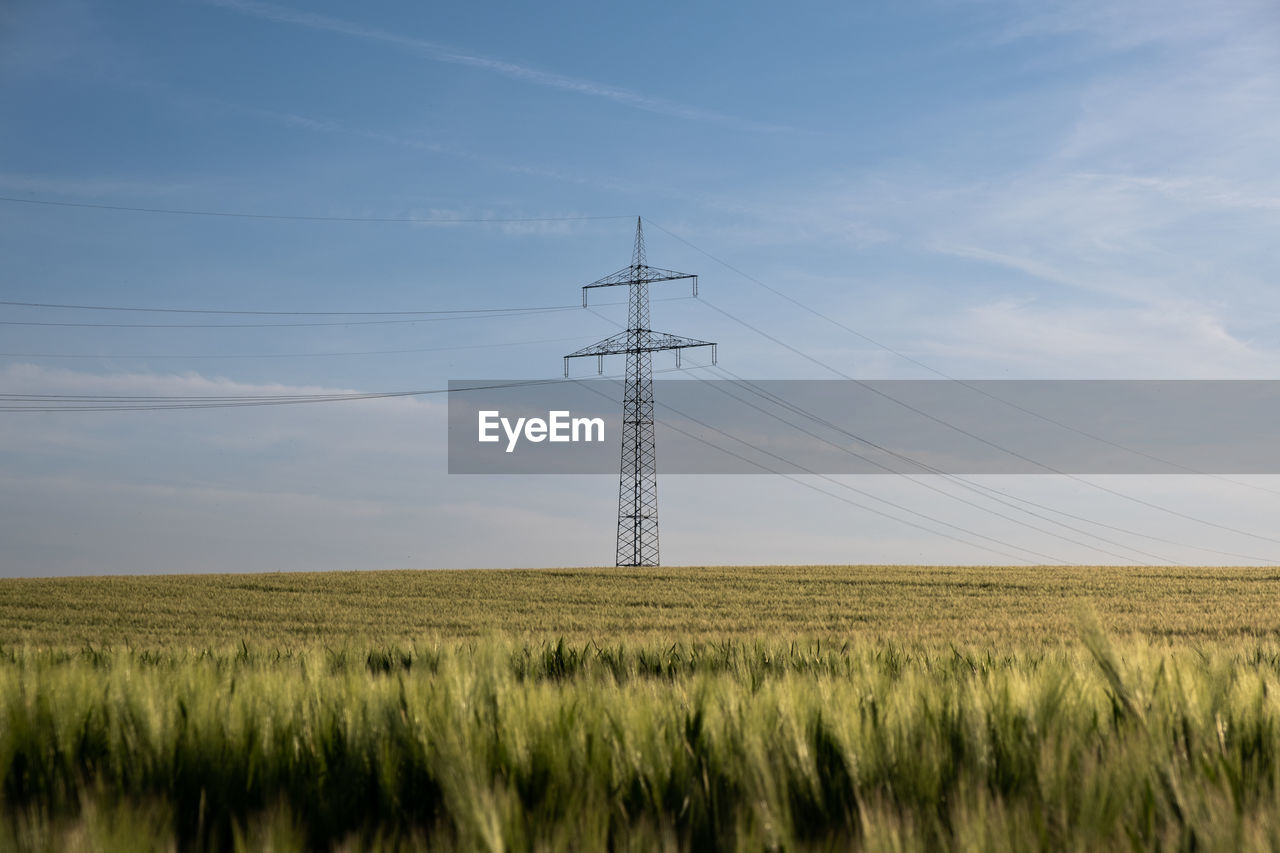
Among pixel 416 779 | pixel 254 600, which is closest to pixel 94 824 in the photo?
pixel 416 779

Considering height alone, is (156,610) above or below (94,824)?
below

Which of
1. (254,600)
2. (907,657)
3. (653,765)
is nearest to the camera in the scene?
(653,765)

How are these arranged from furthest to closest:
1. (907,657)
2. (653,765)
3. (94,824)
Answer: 1. (907,657)
2. (653,765)
3. (94,824)

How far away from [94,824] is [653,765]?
3.81 ft

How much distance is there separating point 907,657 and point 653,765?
4567mm

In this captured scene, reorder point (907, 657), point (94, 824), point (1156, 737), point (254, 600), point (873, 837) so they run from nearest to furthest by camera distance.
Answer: point (873, 837), point (94, 824), point (1156, 737), point (907, 657), point (254, 600)

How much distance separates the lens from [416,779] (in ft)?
7.54

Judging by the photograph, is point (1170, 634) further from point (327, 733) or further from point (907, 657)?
point (327, 733)

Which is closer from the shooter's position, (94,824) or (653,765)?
(94,824)

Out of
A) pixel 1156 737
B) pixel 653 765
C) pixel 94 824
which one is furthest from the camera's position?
pixel 1156 737

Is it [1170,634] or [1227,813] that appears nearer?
[1227,813]

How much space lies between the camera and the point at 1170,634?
13375mm

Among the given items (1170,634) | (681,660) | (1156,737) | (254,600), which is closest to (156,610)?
(254,600)

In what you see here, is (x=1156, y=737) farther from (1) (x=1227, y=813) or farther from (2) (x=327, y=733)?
(2) (x=327, y=733)
